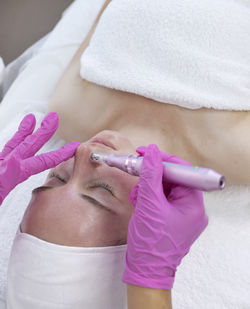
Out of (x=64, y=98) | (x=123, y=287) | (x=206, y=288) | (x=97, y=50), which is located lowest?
(x=206, y=288)

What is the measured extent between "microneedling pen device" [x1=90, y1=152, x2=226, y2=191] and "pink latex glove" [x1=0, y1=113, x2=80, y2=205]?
93mm

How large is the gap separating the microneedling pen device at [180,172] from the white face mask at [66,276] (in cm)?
20

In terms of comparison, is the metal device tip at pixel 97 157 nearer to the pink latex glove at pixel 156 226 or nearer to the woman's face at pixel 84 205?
→ the woman's face at pixel 84 205

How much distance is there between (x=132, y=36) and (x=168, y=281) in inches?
28.2

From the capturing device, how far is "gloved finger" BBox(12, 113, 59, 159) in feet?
3.56

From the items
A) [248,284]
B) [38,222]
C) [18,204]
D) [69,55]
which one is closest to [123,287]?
[38,222]

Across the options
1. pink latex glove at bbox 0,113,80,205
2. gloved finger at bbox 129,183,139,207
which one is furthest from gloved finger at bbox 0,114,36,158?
gloved finger at bbox 129,183,139,207

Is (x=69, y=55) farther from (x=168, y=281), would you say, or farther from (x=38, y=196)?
(x=168, y=281)

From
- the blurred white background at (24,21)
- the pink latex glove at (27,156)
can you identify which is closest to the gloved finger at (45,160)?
the pink latex glove at (27,156)

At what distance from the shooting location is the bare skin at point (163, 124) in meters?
1.17

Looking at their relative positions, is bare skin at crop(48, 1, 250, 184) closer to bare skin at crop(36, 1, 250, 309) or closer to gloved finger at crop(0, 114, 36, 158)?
bare skin at crop(36, 1, 250, 309)

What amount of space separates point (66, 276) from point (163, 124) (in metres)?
0.52

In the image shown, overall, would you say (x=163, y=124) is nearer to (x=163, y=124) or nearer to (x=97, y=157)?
(x=163, y=124)

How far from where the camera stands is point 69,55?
5.45 ft
